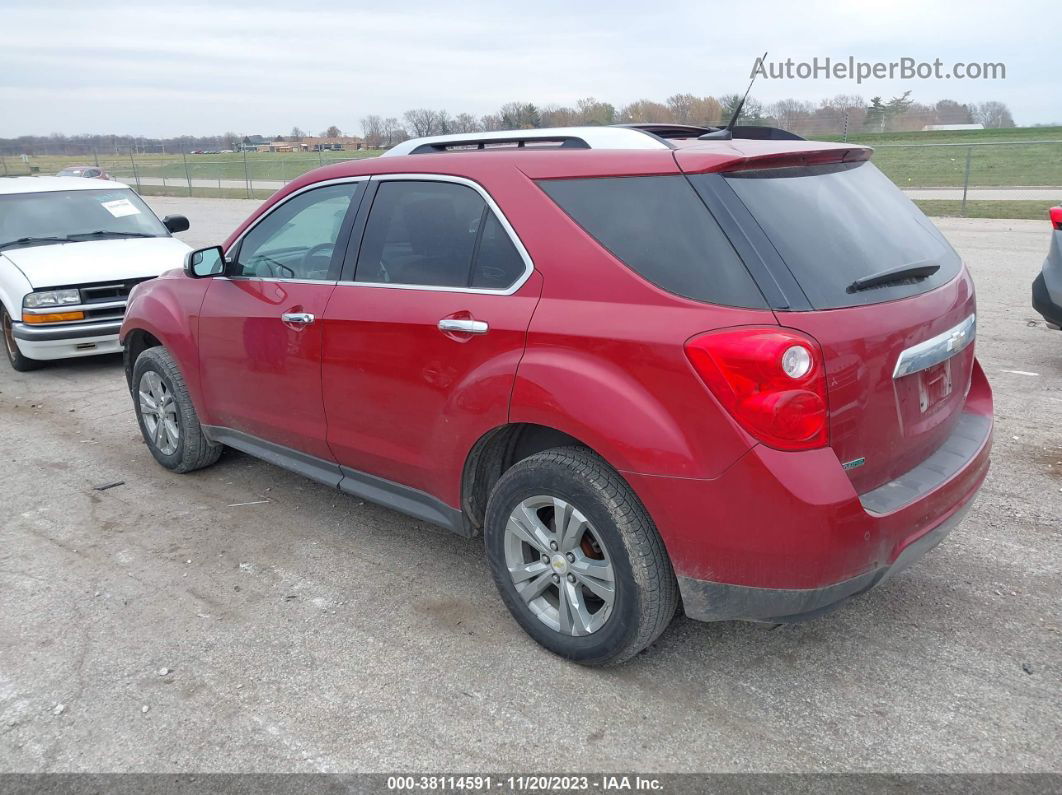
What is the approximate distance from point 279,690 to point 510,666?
0.84m

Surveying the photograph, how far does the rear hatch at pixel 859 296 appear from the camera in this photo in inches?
108

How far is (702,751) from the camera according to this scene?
280 cm

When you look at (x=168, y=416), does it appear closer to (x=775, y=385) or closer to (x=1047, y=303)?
(x=775, y=385)

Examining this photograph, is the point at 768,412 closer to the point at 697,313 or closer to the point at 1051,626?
the point at 697,313

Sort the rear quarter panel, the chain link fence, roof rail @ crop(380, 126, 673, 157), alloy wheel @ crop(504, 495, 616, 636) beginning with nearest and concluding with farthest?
the rear quarter panel → alloy wheel @ crop(504, 495, 616, 636) → roof rail @ crop(380, 126, 673, 157) → the chain link fence

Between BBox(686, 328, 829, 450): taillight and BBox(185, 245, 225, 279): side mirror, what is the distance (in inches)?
120

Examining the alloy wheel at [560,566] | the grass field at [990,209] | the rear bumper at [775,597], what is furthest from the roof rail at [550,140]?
the grass field at [990,209]

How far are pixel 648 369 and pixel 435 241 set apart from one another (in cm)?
125

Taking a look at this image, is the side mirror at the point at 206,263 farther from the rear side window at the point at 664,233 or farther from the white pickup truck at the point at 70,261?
the white pickup truck at the point at 70,261

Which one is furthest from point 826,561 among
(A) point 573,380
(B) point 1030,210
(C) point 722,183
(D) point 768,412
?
(B) point 1030,210

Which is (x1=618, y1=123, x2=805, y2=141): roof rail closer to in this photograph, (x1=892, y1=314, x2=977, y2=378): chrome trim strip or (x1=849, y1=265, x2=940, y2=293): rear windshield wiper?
(x1=849, y1=265, x2=940, y2=293): rear windshield wiper

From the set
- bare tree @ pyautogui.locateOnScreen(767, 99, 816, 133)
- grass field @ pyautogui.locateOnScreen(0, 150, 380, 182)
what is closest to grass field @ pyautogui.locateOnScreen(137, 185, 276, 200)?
grass field @ pyautogui.locateOnScreen(0, 150, 380, 182)

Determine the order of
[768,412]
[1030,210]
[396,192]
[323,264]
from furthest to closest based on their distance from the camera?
[1030,210], [323,264], [396,192], [768,412]

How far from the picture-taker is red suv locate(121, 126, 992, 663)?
271 centimetres
